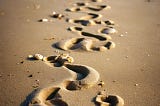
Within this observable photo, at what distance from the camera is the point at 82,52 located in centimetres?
251

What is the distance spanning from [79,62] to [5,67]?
542 mm

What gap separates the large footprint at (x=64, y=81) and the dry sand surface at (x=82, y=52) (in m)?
0.04

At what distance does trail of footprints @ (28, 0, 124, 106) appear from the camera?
1838 millimetres

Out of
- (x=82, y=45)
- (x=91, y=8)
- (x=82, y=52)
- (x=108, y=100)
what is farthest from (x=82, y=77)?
(x=91, y=8)

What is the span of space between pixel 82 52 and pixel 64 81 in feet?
1.71

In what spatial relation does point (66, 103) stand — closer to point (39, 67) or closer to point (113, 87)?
point (113, 87)

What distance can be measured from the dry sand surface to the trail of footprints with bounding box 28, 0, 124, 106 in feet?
0.11

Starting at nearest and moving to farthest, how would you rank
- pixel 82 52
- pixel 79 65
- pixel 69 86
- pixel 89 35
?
1. pixel 69 86
2. pixel 79 65
3. pixel 82 52
4. pixel 89 35

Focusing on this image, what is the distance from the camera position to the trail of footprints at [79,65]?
1838 millimetres

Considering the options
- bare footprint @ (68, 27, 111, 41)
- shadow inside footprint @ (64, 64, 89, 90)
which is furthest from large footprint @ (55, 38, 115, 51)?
shadow inside footprint @ (64, 64, 89, 90)

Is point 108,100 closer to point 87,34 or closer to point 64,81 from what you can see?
point 64,81

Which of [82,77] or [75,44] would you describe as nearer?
[82,77]

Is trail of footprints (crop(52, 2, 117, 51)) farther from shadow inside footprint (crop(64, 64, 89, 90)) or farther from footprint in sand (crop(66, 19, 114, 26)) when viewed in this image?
shadow inside footprint (crop(64, 64, 89, 90))

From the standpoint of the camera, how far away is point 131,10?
3635mm
